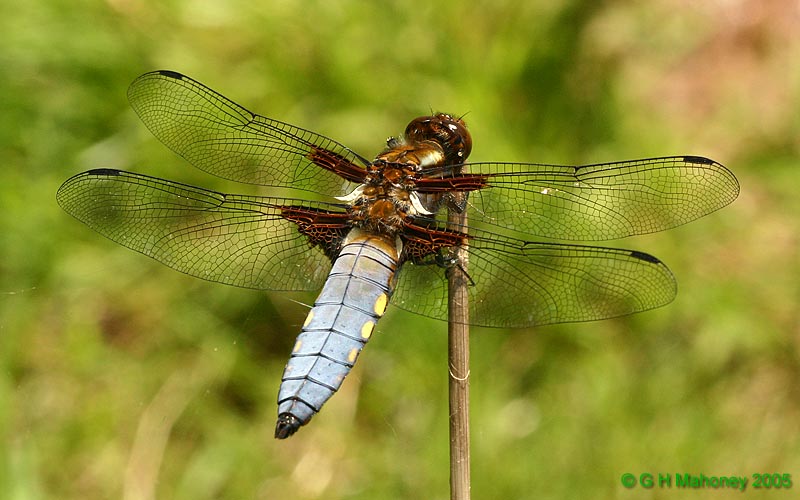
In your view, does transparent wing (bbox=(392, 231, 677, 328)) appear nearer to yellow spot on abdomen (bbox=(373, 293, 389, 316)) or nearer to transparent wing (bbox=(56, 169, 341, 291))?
yellow spot on abdomen (bbox=(373, 293, 389, 316))

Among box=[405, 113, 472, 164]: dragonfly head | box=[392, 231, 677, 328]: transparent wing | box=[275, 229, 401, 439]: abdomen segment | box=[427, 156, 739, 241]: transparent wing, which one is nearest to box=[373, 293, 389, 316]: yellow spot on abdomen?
box=[275, 229, 401, 439]: abdomen segment

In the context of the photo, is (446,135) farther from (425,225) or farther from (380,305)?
(380,305)

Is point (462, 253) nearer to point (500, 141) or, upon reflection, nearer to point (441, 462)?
point (441, 462)

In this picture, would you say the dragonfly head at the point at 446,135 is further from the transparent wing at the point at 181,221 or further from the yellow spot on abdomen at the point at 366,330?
the yellow spot on abdomen at the point at 366,330

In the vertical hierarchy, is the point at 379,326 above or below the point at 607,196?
above

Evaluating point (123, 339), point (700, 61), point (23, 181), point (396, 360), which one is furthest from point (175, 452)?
point (700, 61)

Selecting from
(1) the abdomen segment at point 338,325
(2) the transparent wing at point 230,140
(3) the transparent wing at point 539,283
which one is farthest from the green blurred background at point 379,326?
(1) the abdomen segment at point 338,325

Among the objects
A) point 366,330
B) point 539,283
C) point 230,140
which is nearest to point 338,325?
point 366,330
